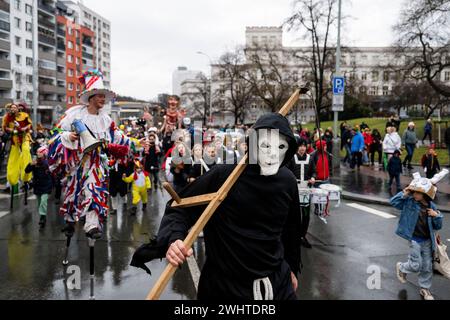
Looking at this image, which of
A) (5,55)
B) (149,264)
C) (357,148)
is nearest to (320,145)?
(149,264)

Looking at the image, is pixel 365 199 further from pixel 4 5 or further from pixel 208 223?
pixel 4 5

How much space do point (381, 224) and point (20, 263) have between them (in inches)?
271

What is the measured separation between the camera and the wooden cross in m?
2.07

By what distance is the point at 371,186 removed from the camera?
14.0 meters

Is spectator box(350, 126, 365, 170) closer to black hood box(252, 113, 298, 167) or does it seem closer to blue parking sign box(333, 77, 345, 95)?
blue parking sign box(333, 77, 345, 95)

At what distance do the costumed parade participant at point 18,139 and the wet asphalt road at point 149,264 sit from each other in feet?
4.83

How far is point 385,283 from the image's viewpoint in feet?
18.7

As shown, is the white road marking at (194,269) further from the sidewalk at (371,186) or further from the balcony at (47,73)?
the balcony at (47,73)

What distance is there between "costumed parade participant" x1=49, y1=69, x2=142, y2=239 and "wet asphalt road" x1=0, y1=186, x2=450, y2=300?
916 mm

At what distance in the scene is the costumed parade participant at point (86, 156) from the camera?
17.0 feet

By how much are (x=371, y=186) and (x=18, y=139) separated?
10430 mm
